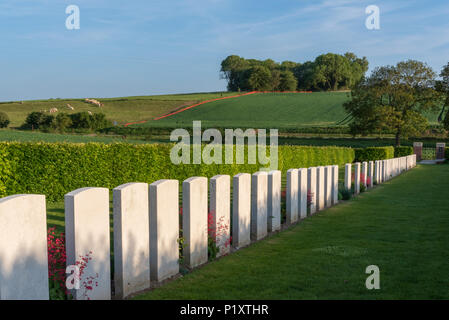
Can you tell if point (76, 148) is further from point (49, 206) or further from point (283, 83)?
point (283, 83)

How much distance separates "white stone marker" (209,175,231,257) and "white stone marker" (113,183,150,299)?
147 centimetres

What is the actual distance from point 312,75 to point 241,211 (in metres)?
96.8

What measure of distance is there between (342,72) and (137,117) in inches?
2151

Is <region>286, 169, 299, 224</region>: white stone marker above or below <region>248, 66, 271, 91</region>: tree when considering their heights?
below

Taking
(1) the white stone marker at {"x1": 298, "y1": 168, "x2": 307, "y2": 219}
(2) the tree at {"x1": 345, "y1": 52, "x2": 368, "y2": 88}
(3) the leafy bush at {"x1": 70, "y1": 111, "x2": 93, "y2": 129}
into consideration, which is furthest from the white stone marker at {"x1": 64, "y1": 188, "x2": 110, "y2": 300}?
(2) the tree at {"x1": 345, "y1": 52, "x2": 368, "y2": 88}

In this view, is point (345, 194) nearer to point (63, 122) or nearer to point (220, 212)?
point (220, 212)

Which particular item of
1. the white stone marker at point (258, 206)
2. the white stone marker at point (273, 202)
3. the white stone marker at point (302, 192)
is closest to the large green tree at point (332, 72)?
the white stone marker at point (302, 192)

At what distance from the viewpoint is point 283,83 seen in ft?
329

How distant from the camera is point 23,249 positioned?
3.29 m

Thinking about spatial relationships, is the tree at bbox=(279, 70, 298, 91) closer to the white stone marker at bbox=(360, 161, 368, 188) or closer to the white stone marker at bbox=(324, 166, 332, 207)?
the white stone marker at bbox=(360, 161, 368, 188)

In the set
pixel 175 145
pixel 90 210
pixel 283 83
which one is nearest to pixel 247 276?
pixel 90 210

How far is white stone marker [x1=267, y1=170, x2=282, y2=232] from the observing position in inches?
312

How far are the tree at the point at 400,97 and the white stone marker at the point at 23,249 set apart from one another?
45.3 m

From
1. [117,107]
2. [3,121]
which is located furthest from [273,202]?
[117,107]
